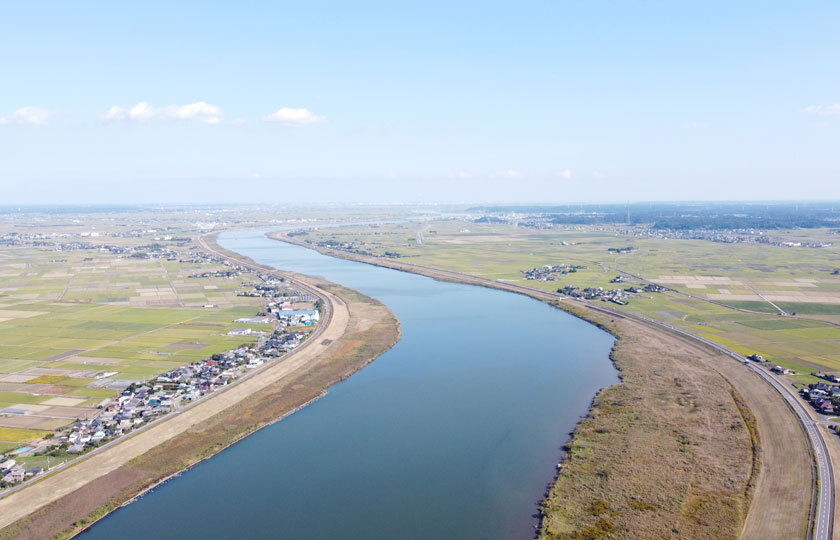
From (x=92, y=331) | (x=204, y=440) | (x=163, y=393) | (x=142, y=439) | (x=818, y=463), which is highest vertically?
(x=92, y=331)

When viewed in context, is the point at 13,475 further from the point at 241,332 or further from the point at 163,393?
the point at 241,332

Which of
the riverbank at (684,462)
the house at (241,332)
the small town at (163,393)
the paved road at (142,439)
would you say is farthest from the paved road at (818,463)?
the house at (241,332)

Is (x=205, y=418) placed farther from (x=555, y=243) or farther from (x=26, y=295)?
(x=555, y=243)

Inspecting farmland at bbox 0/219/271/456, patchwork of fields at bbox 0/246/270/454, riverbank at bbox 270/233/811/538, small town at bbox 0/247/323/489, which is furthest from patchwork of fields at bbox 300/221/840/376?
patchwork of fields at bbox 0/246/270/454

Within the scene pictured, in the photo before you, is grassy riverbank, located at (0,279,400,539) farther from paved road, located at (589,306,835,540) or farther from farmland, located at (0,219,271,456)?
paved road, located at (589,306,835,540)

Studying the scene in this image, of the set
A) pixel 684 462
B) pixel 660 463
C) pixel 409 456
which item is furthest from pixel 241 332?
pixel 684 462
